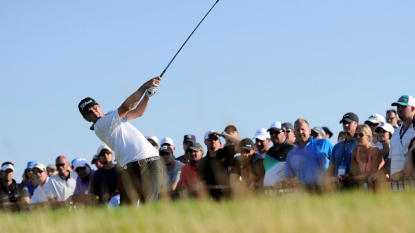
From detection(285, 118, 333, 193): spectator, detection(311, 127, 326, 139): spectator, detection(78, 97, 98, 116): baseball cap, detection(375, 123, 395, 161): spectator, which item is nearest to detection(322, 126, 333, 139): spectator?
detection(311, 127, 326, 139): spectator

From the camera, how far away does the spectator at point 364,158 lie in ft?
39.3

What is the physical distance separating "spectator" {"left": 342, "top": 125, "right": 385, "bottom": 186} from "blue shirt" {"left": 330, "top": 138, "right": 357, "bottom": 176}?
34cm

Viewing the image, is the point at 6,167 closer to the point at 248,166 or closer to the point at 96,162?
the point at 96,162

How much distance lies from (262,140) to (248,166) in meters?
0.63

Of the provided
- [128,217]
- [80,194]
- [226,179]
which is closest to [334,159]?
[226,179]

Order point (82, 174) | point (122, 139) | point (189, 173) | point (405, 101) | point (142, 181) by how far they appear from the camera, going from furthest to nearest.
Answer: point (82, 174), point (189, 173), point (405, 101), point (122, 139), point (142, 181)

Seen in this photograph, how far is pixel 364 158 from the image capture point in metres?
12.2

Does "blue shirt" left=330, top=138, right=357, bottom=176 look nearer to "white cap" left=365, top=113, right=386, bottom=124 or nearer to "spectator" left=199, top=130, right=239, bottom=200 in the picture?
"white cap" left=365, top=113, right=386, bottom=124

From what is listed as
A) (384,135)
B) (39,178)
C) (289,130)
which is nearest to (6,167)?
(39,178)

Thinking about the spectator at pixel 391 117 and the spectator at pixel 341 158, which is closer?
the spectator at pixel 341 158

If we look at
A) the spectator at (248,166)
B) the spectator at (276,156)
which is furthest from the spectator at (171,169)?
the spectator at (276,156)

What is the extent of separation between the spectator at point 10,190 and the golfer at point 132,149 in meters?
8.24

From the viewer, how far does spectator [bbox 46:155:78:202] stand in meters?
17.0

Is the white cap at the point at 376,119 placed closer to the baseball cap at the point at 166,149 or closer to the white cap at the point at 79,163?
the baseball cap at the point at 166,149
